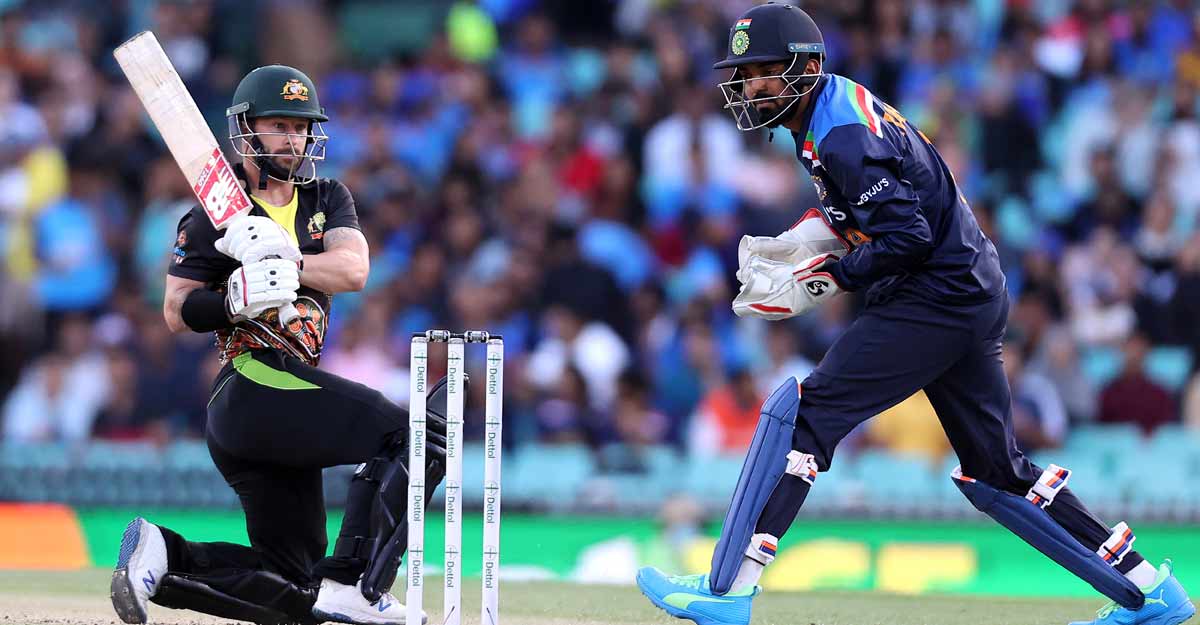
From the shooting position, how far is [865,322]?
5.48 metres

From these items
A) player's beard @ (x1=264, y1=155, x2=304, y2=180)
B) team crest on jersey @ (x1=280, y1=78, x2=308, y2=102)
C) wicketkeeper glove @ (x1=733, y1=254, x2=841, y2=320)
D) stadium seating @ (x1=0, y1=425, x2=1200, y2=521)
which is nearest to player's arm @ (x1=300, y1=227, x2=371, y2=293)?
player's beard @ (x1=264, y1=155, x2=304, y2=180)

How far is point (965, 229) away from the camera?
550 centimetres

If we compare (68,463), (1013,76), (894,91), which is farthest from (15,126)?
(1013,76)

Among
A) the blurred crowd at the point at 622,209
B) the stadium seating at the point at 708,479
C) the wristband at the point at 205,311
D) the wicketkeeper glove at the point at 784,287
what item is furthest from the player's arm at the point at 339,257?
the blurred crowd at the point at 622,209

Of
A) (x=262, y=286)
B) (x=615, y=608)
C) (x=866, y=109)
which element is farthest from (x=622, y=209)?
(x=262, y=286)

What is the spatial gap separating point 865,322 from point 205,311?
2165 millimetres

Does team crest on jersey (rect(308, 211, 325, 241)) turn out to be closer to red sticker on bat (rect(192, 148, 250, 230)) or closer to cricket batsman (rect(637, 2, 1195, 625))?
red sticker on bat (rect(192, 148, 250, 230))

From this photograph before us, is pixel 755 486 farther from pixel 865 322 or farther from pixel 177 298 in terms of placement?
pixel 177 298

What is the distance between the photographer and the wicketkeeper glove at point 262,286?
530 cm

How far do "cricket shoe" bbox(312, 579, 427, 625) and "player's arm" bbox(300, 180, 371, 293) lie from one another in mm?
989

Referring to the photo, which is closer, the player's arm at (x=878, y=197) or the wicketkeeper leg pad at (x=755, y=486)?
the player's arm at (x=878, y=197)

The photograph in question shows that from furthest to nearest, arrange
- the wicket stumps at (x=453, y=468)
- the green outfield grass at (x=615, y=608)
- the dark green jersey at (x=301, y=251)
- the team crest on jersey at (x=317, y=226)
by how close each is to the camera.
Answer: the green outfield grass at (x=615, y=608) < the team crest on jersey at (x=317, y=226) < the dark green jersey at (x=301, y=251) < the wicket stumps at (x=453, y=468)

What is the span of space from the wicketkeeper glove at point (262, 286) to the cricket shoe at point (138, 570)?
2.77 ft

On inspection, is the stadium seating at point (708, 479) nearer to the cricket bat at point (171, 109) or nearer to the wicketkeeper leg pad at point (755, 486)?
the wicketkeeper leg pad at point (755, 486)
